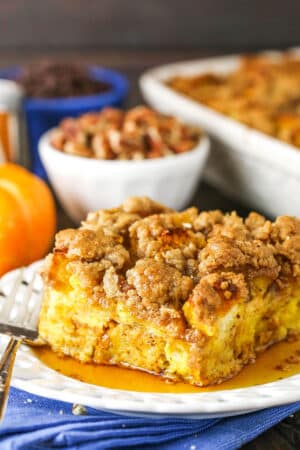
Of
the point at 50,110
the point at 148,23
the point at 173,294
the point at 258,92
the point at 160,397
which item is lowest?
the point at 148,23

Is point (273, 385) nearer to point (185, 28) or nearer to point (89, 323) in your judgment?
point (89, 323)

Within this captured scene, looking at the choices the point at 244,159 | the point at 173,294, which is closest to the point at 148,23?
the point at 244,159

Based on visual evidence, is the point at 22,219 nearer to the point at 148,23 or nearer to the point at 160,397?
the point at 160,397

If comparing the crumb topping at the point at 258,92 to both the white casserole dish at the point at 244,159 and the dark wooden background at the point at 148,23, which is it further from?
the dark wooden background at the point at 148,23

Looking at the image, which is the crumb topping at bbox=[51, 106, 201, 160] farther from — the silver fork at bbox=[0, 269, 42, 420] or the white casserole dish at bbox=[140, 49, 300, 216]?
the silver fork at bbox=[0, 269, 42, 420]

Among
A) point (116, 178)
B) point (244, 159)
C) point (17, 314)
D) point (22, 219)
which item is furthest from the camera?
point (244, 159)

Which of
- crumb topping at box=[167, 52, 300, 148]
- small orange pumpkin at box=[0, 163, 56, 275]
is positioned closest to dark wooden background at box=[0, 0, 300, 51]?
crumb topping at box=[167, 52, 300, 148]
